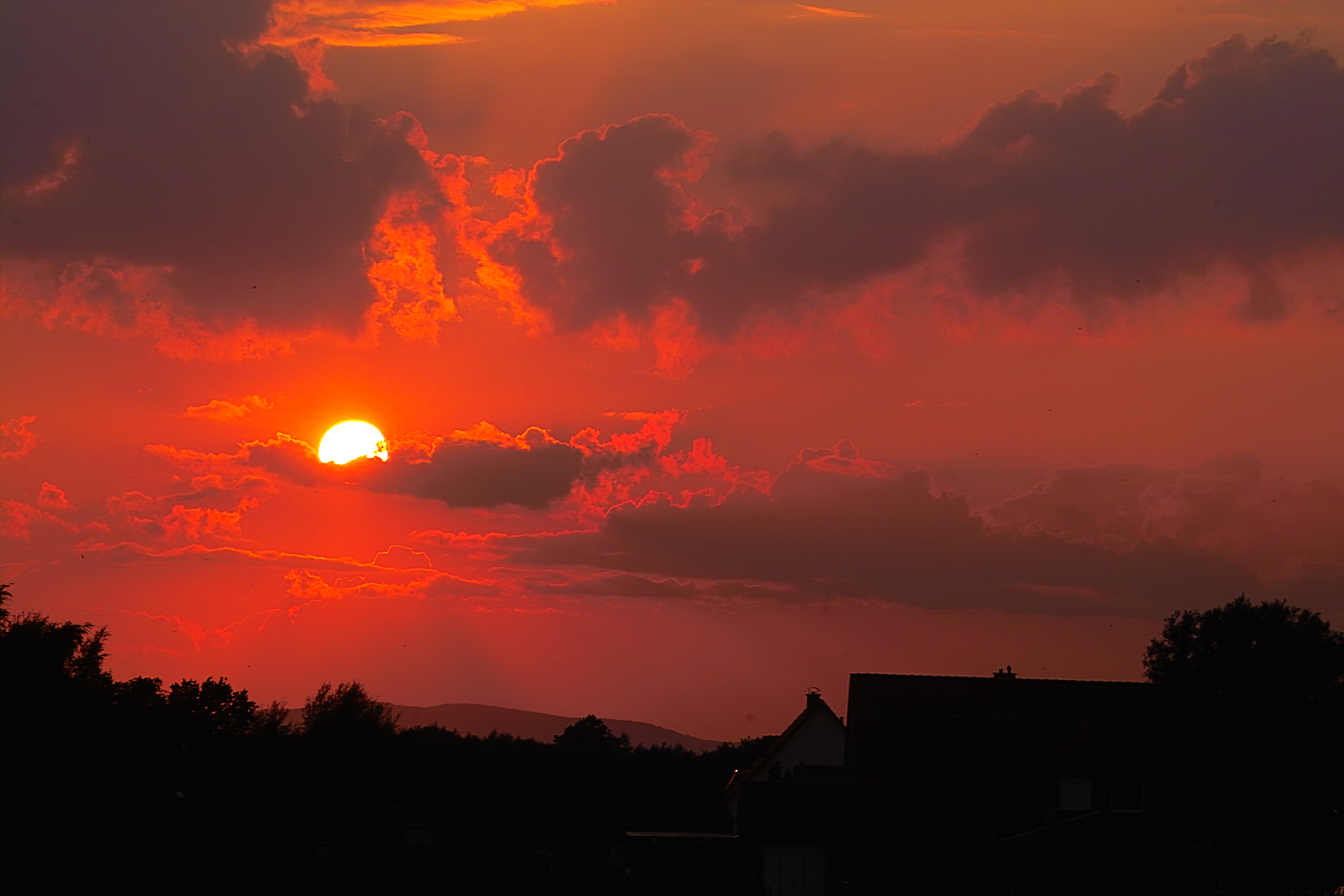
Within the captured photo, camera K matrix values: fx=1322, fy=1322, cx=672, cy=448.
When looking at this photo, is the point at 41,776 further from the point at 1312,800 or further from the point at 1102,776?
the point at 1312,800

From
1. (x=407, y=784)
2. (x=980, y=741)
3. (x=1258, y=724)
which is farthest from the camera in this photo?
(x=407, y=784)

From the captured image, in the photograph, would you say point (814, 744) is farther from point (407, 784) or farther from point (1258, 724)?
point (407, 784)

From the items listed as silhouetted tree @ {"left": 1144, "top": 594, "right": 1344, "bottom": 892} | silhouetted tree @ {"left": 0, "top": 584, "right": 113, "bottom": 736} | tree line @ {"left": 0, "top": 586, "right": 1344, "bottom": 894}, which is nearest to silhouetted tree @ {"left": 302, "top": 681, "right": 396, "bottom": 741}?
tree line @ {"left": 0, "top": 586, "right": 1344, "bottom": 894}

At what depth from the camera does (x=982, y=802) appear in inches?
2051

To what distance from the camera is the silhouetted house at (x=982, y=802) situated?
47406 mm

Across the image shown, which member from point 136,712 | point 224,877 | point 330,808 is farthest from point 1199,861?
point 136,712

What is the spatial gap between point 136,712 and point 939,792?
88.4 m

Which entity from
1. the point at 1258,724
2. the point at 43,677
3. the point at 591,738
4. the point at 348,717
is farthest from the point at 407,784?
the point at 591,738

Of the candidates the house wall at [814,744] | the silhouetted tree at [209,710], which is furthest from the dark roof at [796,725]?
the silhouetted tree at [209,710]

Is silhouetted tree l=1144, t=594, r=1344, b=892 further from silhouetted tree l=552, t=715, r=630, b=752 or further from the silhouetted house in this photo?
silhouetted tree l=552, t=715, r=630, b=752

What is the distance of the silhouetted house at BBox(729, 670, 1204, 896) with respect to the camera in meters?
47.4

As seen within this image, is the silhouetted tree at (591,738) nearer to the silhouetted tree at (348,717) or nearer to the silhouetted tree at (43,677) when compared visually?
the silhouetted tree at (348,717)

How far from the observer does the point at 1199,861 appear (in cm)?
4734

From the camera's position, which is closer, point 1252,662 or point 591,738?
point 1252,662
